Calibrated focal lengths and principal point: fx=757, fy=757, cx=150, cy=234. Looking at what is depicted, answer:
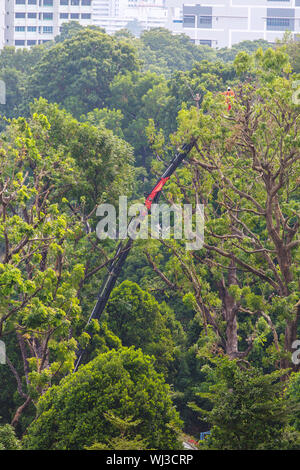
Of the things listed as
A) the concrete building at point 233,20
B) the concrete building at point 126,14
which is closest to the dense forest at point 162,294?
the concrete building at point 233,20

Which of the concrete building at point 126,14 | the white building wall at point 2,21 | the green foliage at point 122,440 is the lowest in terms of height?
the green foliage at point 122,440

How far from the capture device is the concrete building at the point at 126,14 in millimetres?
148250

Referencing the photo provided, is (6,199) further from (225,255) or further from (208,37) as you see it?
(208,37)

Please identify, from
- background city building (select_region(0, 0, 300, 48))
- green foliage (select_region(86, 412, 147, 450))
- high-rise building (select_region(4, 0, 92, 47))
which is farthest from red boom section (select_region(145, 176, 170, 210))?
high-rise building (select_region(4, 0, 92, 47))

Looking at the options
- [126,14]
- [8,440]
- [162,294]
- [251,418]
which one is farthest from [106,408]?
[126,14]

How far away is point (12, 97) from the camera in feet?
156

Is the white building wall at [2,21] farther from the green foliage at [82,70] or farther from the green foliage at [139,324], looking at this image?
the green foliage at [139,324]

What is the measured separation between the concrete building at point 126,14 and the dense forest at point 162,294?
132 metres

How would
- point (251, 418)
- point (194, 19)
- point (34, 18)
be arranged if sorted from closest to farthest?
point (251, 418) → point (34, 18) → point (194, 19)

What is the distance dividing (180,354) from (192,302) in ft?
8.95

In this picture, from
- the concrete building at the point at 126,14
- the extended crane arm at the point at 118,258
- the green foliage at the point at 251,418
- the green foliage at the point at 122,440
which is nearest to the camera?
the green foliage at the point at 122,440

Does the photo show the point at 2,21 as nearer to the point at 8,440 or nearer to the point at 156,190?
the point at 156,190

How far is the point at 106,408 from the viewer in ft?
40.4

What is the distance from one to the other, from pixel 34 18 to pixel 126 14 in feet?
213
